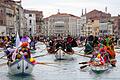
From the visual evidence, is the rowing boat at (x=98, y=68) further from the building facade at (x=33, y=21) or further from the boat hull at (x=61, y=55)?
the building facade at (x=33, y=21)

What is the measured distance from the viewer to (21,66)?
20812mm

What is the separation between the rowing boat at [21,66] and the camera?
20.6 metres

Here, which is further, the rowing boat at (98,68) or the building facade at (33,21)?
the building facade at (33,21)

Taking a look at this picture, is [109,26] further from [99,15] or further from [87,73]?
[87,73]

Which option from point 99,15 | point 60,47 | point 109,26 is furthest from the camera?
point 99,15

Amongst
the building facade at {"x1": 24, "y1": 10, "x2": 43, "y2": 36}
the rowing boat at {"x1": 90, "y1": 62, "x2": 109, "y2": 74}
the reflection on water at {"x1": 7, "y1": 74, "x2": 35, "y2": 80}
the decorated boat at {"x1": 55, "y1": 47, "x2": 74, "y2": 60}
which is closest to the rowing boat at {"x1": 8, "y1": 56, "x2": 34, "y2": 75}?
the reflection on water at {"x1": 7, "y1": 74, "x2": 35, "y2": 80}

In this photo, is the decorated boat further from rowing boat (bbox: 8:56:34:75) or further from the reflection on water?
rowing boat (bbox: 8:56:34:75)

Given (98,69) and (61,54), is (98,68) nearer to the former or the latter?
(98,69)

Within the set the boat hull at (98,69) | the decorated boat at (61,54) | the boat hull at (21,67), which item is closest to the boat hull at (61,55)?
the decorated boat at (61,54)

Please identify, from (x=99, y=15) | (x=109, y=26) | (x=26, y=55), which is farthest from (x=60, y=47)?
(x=99, y=15)

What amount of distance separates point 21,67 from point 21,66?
0.07 m

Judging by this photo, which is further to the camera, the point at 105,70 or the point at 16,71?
the point at 105,70

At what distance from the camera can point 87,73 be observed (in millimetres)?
23062

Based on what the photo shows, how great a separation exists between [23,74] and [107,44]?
654 centimetres
